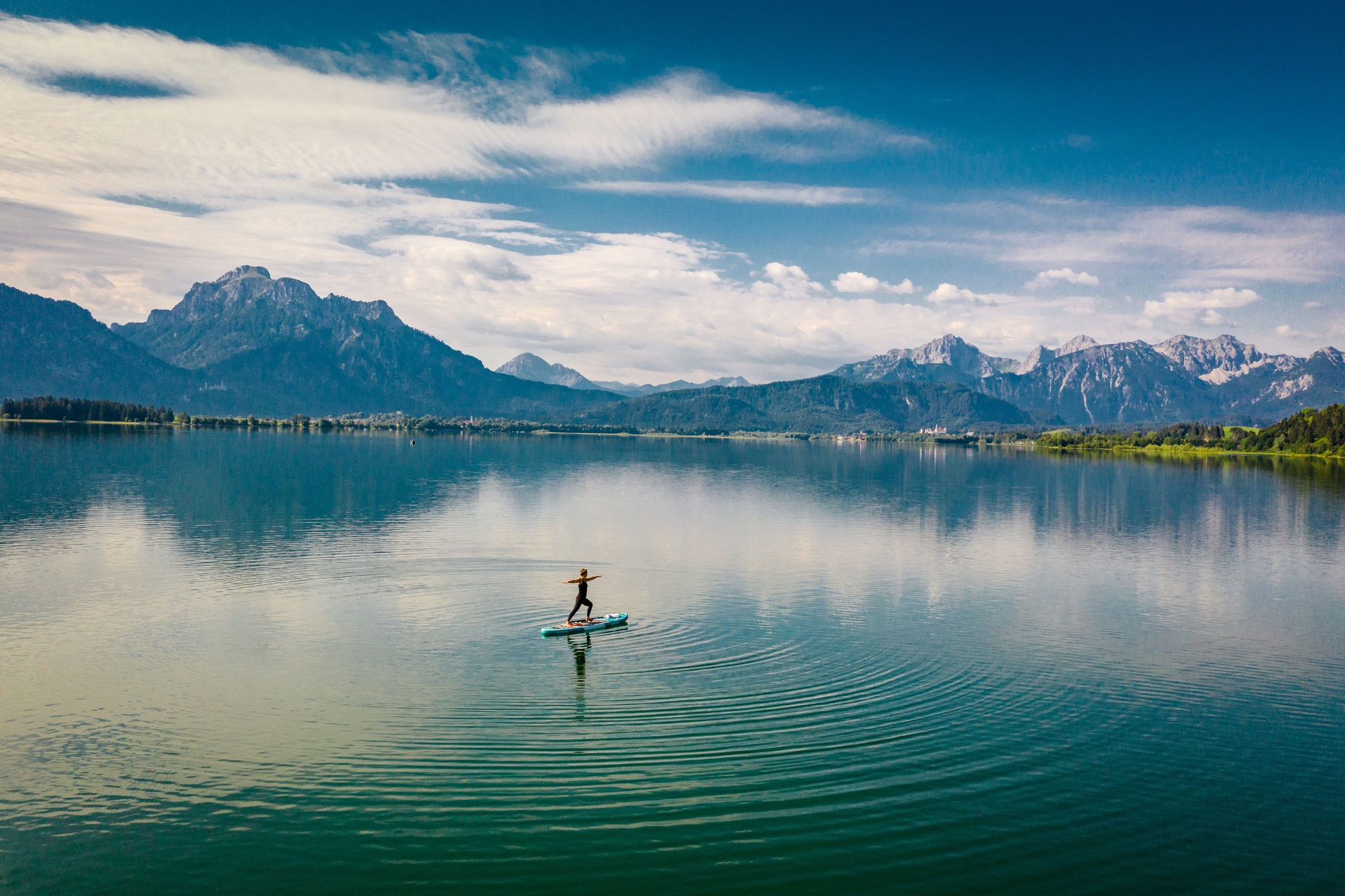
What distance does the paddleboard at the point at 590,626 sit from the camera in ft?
112

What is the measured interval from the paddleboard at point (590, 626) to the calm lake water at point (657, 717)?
1.86 feet

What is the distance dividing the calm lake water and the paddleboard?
22.3 inches

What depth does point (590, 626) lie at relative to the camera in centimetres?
3484

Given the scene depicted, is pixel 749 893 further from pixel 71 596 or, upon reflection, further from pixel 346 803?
pixel 71 596

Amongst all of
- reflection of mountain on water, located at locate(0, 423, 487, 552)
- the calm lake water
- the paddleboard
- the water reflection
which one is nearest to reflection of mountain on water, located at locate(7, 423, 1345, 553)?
reflection of mountain on water, located at locate(0, 423, 487, 552)

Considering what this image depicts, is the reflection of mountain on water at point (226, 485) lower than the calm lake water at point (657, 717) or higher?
higher

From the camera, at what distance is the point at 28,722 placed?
23562mm

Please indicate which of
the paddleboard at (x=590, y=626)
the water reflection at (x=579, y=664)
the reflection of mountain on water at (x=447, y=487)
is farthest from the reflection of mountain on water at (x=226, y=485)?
the water reflection at (x=579, y=664)

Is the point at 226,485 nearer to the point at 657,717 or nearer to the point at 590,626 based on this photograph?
the point at 590,626

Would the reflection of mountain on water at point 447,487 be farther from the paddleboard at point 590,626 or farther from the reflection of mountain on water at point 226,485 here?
the paddleboard at point 590,626

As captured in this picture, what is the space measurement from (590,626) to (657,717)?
410 inches

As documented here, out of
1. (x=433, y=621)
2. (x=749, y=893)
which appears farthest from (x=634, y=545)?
(x=749, y=893)

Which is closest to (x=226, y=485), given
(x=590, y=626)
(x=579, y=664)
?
(x=590, y=626)

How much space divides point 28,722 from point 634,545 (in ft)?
132
